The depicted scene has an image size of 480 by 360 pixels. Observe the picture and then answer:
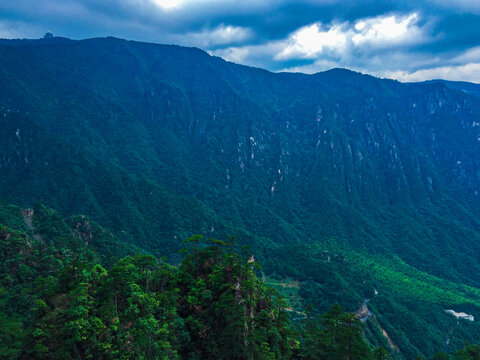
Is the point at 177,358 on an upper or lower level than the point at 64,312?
lower

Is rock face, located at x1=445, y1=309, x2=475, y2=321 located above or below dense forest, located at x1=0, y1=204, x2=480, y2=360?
below

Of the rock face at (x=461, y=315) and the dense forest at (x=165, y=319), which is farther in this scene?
the rock face at (x=461, y=315)

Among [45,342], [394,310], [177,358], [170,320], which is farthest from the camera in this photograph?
[394,310]

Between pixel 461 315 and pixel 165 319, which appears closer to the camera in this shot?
pixel 165 319

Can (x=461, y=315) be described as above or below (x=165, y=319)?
below

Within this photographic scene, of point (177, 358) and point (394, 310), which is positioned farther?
point (394, 310)

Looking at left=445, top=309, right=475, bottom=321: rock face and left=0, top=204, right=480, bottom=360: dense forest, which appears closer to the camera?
left=0, top=204, right=480, bottom=360: dense forest

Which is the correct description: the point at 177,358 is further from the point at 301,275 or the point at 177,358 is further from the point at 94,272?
the point at 301,275

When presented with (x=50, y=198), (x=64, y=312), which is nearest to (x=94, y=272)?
(x=64, y=312)

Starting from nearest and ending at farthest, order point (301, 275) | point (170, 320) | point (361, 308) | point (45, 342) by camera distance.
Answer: point (45, 342)
point (170, 320)
point (361, 308)
point (301, 275)

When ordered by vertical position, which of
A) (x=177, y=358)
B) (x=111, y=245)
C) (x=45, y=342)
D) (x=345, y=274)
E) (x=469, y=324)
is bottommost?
(x=469, y=324)

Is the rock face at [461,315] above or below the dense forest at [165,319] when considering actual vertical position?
below
